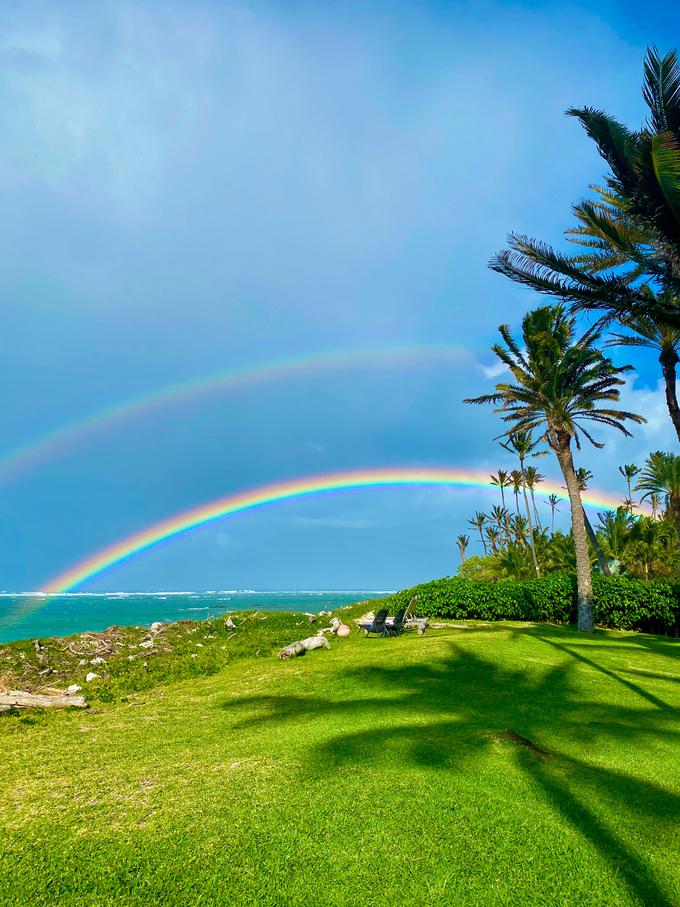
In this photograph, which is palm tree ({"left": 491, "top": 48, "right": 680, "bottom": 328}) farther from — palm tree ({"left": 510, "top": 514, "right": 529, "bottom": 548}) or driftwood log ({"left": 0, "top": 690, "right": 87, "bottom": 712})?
palm tree ({"left": 510, "top": 514, "right": 529, "bottom": 548})

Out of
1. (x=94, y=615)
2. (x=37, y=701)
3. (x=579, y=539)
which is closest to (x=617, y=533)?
(x=579, y=539)

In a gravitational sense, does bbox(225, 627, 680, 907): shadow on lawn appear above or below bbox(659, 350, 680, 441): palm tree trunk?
below

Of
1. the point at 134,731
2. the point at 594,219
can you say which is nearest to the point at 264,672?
the point at 134,731

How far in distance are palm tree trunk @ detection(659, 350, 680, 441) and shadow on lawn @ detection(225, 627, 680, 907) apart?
903 cm

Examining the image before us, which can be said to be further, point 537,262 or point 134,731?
point 537,262

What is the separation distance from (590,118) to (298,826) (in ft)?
44.0

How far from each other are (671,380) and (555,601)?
1207cm

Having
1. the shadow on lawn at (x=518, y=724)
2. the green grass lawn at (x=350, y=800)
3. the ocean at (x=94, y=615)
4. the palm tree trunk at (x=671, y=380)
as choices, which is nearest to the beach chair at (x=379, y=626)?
the shadow on lawn at (x=518, y=724)

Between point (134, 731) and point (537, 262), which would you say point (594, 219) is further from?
point (134, 731)

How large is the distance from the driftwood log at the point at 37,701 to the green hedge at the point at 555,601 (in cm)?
1683

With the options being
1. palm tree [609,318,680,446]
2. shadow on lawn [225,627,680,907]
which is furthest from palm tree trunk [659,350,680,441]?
shadow on lawn [225,627,680,907]

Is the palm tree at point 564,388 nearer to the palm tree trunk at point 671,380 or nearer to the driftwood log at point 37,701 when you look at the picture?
the palm tree trunk at point 671,380

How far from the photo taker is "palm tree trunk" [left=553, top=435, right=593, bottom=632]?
2114 centimetres

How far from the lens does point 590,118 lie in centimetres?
1046
